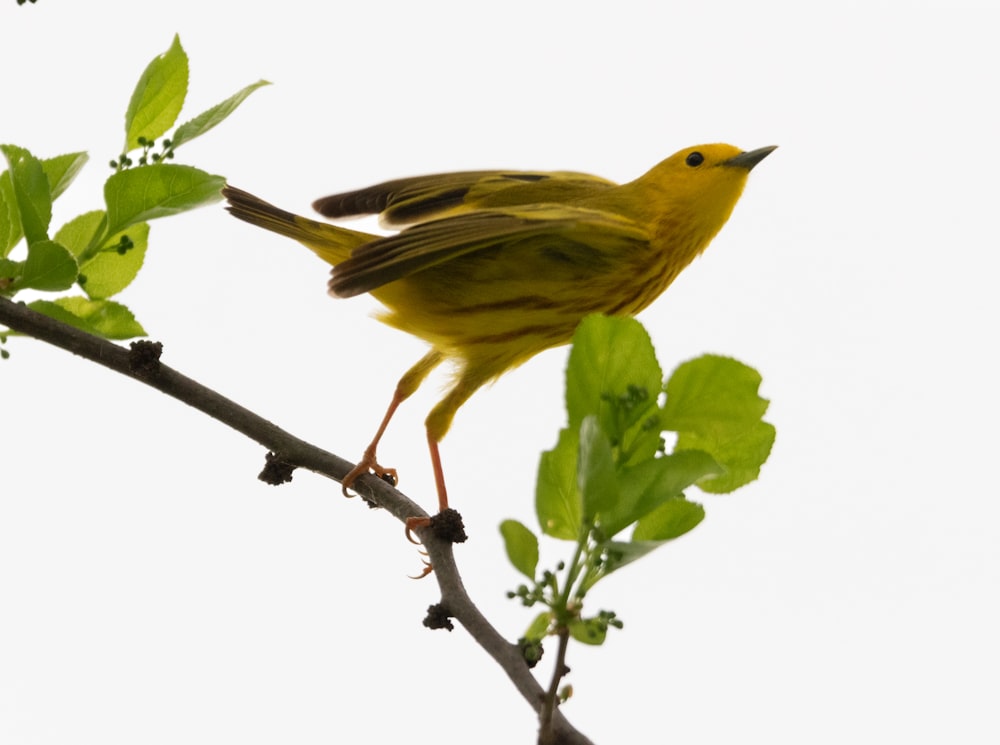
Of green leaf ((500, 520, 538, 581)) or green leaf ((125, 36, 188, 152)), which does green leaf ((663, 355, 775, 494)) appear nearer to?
green leaf ((500, 520, 538, 581))

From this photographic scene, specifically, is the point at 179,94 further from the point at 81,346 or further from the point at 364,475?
the point at 364,475

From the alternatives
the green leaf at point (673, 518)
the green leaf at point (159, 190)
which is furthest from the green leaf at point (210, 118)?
the green leaf at point (673, 518)

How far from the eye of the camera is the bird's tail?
2.35 m

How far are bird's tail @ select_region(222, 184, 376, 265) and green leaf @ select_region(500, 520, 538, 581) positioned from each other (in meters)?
1.26

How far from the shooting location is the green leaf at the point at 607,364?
119cm

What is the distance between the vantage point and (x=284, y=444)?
5.50 feet

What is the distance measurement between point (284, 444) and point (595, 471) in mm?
695

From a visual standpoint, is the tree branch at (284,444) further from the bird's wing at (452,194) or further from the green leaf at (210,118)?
the bird's wing at (452,194)

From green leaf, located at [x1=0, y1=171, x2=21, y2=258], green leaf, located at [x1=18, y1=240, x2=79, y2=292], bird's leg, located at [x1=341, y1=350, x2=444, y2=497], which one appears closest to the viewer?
green leaf, located at [x1=18, y1=240, x2=79, y2=292]

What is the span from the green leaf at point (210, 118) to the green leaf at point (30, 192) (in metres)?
0.18

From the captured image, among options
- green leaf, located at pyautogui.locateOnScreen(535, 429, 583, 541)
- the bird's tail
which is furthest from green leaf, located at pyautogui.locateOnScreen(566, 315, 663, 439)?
the bird's tail

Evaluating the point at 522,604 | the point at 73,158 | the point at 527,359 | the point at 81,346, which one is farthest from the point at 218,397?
the point at 527,359

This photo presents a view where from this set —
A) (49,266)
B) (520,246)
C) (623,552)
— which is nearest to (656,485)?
(623,552)

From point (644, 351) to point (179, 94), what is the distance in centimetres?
81
